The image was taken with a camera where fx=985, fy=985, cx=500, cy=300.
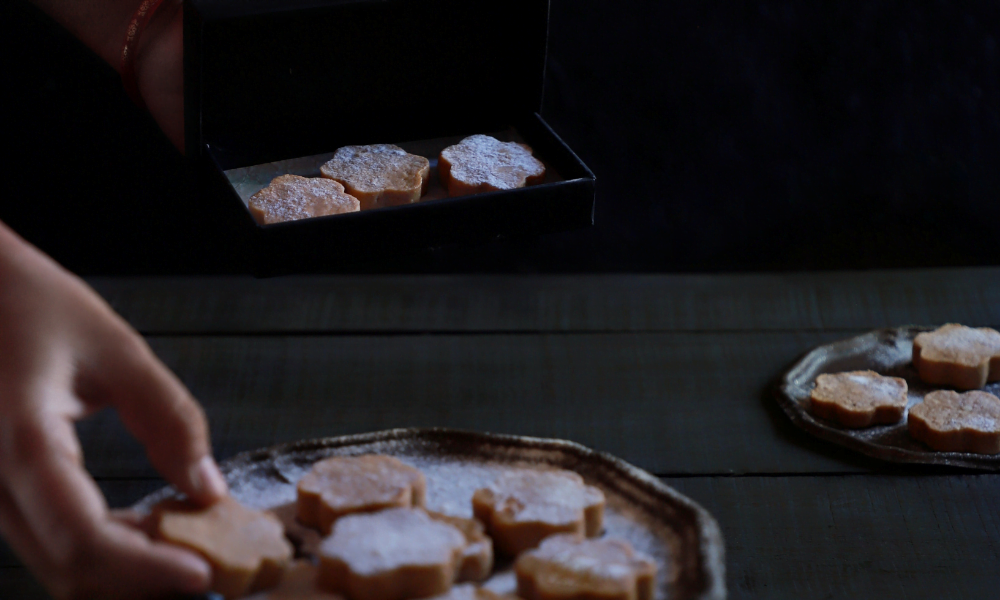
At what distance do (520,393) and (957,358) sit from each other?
62 cm

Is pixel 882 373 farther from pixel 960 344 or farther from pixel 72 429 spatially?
pixel 72 429

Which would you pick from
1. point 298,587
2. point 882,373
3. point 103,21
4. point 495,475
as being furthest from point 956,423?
point 103,21

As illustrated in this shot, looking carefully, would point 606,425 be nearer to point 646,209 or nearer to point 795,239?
point 646,209

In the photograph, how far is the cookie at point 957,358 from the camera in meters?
1.40

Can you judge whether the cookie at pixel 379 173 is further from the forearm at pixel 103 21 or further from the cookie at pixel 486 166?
the forearm at pixel 103 21

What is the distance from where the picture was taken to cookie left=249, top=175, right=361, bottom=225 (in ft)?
3.26

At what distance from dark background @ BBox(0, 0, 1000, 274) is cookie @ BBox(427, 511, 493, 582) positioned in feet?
3.65

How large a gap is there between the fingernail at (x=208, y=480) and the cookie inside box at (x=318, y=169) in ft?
1.16

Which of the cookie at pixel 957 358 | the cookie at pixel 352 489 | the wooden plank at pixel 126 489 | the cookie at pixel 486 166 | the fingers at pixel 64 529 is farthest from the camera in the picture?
the cookie at pixel 957 358

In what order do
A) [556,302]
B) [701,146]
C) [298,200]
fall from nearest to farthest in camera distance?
[298,200]
[556,302]
[701,146]

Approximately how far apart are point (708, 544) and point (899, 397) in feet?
2.30

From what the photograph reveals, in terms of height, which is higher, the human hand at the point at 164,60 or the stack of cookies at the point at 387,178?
the human hand at the point at 164,60

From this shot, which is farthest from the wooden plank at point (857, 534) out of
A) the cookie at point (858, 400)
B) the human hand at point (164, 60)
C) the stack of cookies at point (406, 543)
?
the human hand at point (164, 60)

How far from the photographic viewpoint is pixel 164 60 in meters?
1.10
